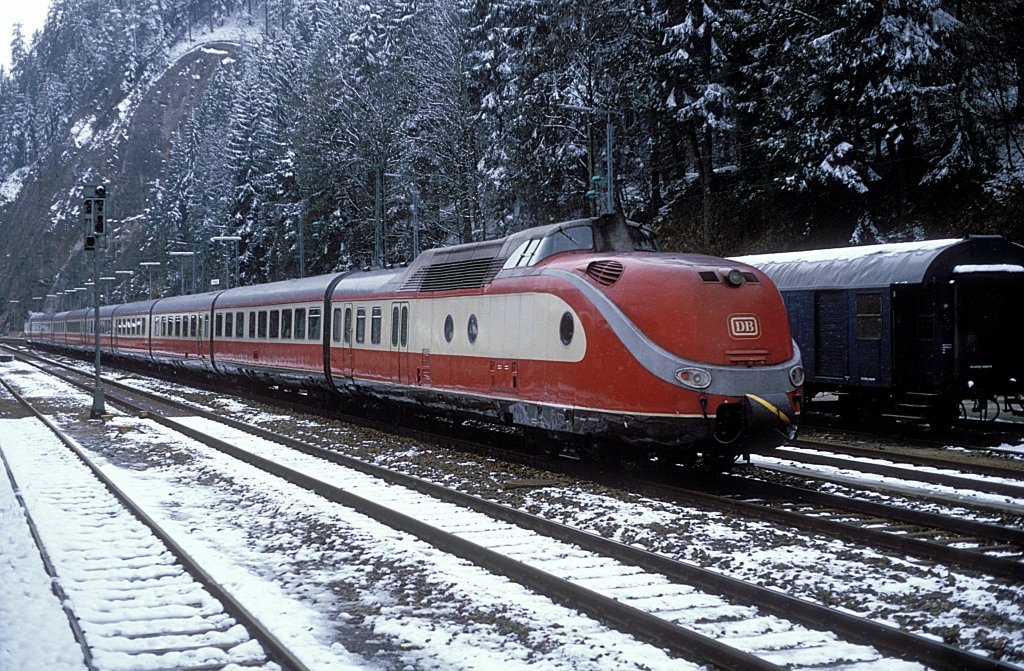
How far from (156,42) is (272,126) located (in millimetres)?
117088

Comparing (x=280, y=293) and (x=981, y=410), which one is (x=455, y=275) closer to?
(x=981, y=410)

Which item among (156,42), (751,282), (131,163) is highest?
(156,42)

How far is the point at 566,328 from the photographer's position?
1245 centimetres

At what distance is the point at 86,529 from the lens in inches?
387

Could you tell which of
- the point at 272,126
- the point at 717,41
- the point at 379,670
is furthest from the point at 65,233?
the point at 379,670

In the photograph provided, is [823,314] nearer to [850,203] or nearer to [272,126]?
[850,203]

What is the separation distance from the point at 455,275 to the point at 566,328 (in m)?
3.90

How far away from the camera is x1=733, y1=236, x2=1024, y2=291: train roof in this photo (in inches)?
661

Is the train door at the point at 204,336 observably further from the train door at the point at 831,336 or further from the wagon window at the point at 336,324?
the train door at the point at 831,336

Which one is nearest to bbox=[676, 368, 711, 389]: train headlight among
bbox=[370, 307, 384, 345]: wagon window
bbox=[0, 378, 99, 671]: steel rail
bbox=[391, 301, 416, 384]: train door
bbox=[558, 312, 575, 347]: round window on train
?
bbox=[558, 312, 575, 347]: round window on train

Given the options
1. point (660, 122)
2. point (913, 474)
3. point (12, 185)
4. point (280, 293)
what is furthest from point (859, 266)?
point (12, 185)

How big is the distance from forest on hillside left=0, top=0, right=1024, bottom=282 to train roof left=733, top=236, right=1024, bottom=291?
957cm

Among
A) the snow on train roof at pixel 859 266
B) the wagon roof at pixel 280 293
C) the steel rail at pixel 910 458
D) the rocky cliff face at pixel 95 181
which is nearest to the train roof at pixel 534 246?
the steel rail at pixel 910 458

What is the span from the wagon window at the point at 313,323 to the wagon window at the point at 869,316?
1146 centimetres
